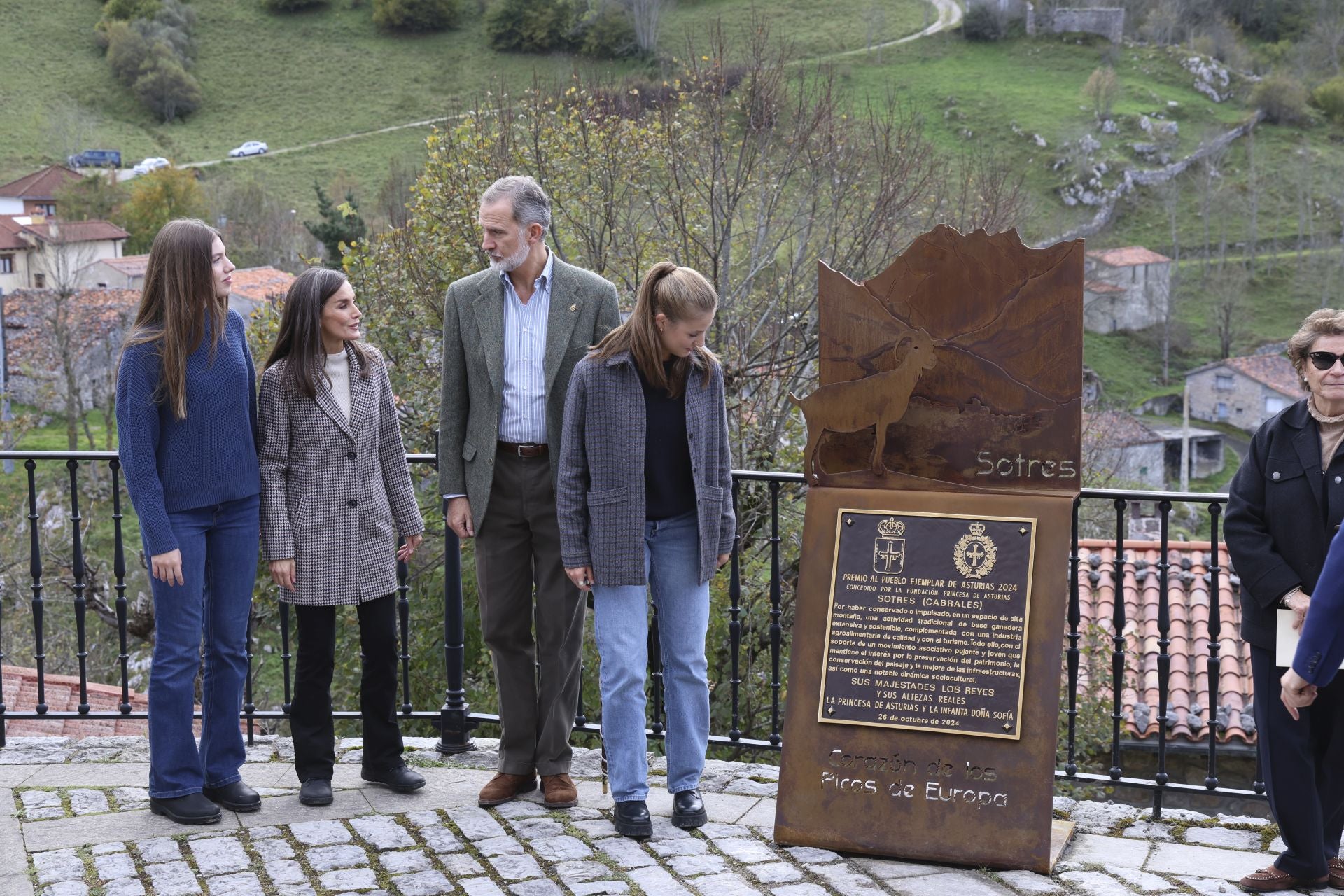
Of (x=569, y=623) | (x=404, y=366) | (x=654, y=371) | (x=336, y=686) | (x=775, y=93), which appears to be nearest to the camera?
(x=654, y=371)

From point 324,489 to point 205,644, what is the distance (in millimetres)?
658

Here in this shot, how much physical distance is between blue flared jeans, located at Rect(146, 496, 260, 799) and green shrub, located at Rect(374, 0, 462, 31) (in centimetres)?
8124

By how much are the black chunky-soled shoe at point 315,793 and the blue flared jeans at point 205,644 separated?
10.1 inches

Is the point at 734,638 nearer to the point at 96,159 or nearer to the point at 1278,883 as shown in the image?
the point at 1278,883

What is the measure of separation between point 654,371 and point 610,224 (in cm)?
1084

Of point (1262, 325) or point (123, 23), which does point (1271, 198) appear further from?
point (123, 23)

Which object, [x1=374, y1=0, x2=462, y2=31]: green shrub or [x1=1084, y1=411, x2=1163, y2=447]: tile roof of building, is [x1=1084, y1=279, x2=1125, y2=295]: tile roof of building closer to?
[x1=1084, y1=411, x2=1163, y2=447]: tile roof of building

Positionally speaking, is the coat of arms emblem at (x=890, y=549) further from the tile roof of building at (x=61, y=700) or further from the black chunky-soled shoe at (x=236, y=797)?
the tile roof of building at (x=61, y=700)

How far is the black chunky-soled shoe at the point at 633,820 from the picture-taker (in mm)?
4219

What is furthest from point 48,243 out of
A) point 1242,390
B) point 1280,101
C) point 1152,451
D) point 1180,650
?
point 1280,101

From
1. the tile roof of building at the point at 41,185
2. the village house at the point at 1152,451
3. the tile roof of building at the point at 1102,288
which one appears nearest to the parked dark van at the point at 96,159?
the tile roof of building at the point at 41,185

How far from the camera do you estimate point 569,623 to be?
177 inches

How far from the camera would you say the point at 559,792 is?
14.8ft

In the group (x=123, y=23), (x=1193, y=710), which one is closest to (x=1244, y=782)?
(x=1193, y=710)
